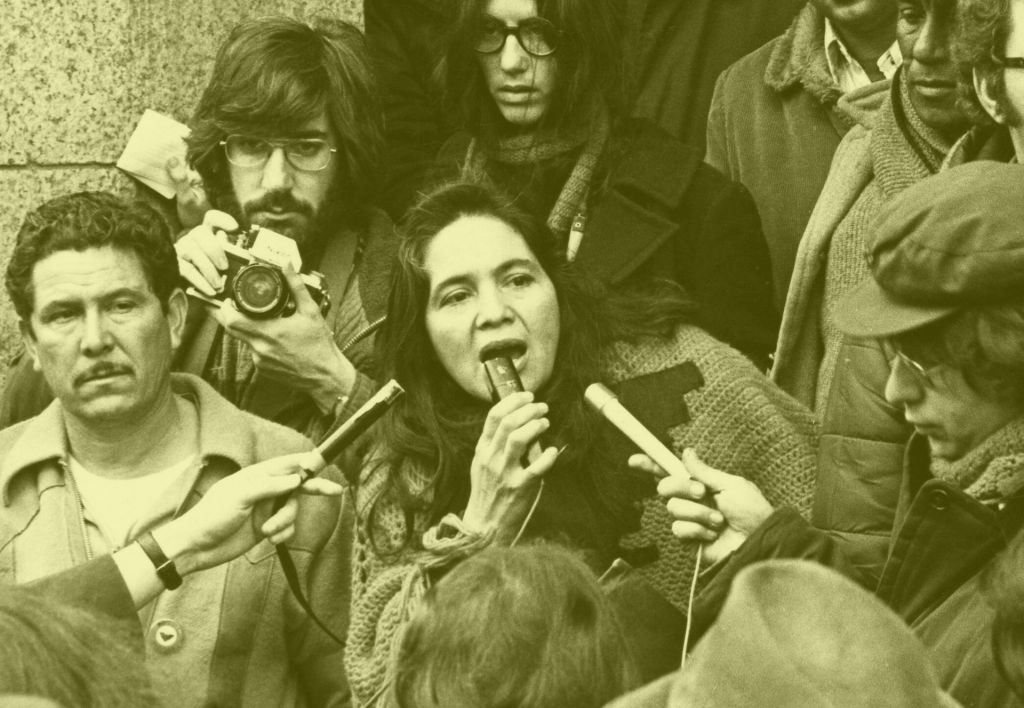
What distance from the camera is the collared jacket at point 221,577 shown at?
427cm

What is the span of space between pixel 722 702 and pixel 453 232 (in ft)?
8.04

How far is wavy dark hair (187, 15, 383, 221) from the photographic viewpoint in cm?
494

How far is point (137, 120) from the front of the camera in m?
5.52

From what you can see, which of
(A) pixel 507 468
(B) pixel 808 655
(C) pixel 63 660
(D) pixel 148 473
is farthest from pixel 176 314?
(B) pixel 808 655

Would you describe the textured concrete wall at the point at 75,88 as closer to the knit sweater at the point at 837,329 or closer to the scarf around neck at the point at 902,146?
the knit sweater at the point at 837,329

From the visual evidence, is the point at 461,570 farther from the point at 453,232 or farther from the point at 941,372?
the point at 453,232

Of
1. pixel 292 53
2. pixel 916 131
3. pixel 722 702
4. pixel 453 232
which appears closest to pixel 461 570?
pixel 722 702

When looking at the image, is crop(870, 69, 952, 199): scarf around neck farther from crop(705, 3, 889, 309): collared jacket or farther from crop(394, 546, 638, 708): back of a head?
crop(394, 546, 638, 708): back of a head

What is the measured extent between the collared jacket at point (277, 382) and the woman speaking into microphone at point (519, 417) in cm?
43

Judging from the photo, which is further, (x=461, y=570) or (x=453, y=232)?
(x=453, y=232)

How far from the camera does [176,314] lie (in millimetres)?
4676

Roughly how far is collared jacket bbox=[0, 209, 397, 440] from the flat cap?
1.66m

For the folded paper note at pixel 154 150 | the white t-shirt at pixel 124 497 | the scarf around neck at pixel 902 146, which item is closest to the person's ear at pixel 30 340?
the white t-shirt at pixel 124 497

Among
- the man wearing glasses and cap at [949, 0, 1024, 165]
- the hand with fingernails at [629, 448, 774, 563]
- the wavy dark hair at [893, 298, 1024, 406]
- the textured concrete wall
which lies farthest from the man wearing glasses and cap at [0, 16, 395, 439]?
the wavy dark hair at [893, 298, 1024, 406]
